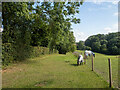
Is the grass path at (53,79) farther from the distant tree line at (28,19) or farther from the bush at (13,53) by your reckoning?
the distant tree line at (28,19)

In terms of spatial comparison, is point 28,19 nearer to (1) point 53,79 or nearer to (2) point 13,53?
(2) point 13,53

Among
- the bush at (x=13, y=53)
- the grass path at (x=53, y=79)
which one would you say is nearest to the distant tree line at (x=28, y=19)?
the bush at (x=13, y=53)

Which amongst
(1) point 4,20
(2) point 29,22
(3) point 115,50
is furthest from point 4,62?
(3) point 115,50

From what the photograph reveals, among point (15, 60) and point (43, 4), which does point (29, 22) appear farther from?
point (15, 60)

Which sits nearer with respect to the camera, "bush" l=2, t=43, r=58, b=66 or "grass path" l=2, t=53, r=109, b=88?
"grass path" l=2, t=53, r=109, b=88

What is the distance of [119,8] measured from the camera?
659 cm

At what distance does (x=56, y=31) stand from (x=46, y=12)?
2775mm

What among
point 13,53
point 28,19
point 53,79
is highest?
point 28,19

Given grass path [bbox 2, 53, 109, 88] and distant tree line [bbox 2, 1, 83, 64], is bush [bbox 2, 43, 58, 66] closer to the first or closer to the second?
distant tree line [bbox 2, 1, 83, 64]

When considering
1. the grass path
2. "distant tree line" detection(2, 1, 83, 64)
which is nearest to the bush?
Result: "distant tree line" detection(2, 1, 83, 64)

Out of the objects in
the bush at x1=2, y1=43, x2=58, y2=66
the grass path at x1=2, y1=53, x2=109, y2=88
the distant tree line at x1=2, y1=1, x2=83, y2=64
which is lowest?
the grass path at x1=2, y1=53, x2=109, y2=88

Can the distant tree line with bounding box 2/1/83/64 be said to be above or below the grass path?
above

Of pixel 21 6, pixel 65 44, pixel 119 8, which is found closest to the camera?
pixel 119 8

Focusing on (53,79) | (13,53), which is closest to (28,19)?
(13,53)
